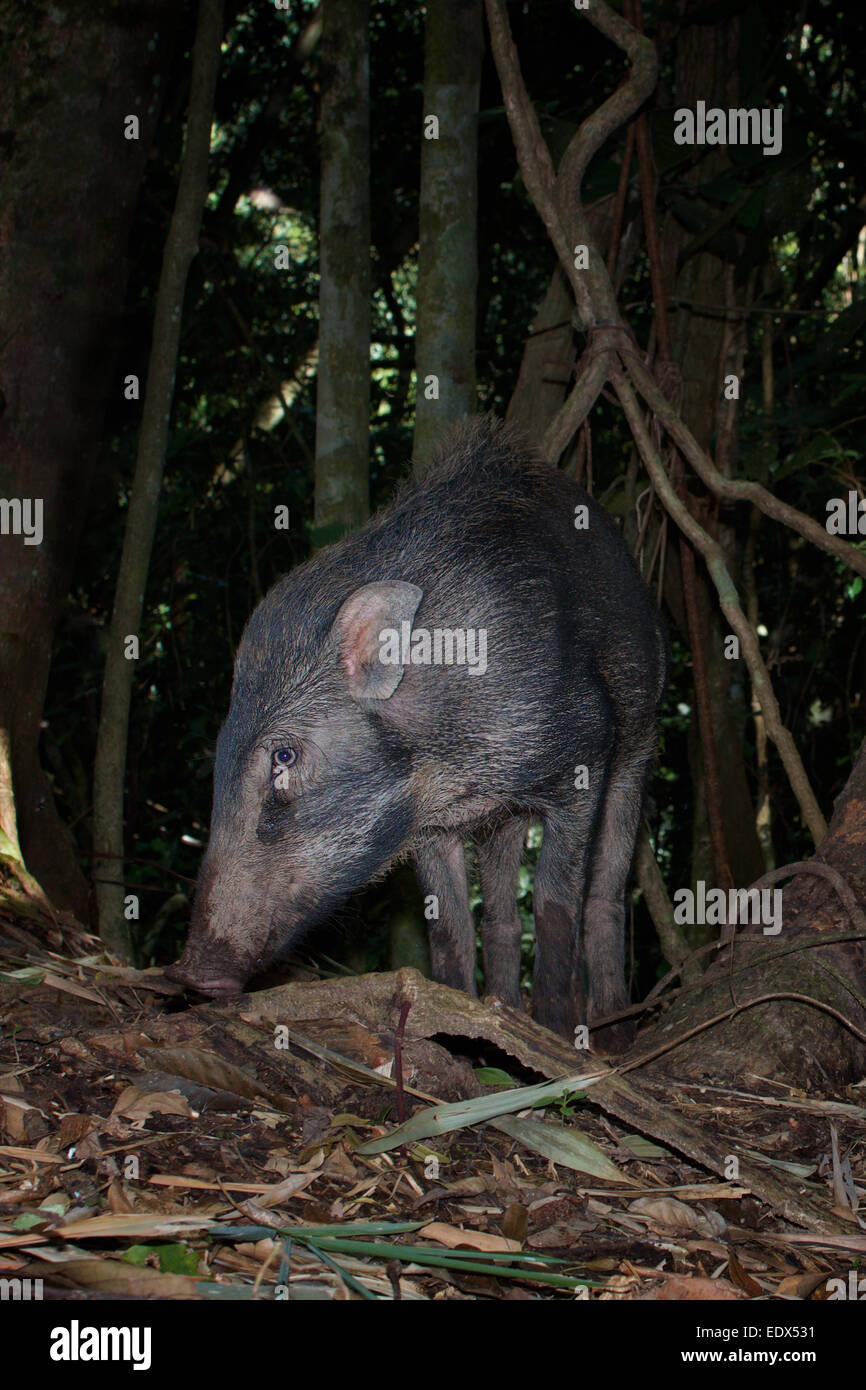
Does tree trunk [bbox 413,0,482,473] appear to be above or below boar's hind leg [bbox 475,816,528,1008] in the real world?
above

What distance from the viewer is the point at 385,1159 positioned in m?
2.88

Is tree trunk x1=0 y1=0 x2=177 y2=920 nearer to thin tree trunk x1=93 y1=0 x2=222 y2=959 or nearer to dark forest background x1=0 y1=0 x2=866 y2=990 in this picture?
dark forest background x1=0 y1=0 x2=866 y2=990

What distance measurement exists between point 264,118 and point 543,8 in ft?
7.70

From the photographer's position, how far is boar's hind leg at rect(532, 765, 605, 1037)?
192 inches

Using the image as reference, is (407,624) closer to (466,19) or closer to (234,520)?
(466,19)

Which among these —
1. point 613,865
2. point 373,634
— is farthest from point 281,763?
point 613,865

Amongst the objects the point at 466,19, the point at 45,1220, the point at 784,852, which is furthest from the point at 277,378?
the point at 45,1220

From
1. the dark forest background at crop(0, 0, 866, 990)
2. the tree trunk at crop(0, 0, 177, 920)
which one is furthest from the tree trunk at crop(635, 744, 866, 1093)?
the tree trunk at crop(0, 0, 177, 920)

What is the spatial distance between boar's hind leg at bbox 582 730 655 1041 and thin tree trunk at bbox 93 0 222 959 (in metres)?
2.25

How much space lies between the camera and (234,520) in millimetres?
8859

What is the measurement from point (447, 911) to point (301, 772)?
1229 mm

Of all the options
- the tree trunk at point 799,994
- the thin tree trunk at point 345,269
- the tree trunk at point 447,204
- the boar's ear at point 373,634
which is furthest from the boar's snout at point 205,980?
the tree trunk at point 447,204

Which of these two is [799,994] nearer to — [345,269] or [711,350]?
[345,269]

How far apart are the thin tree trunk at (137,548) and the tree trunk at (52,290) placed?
33 centimetres
